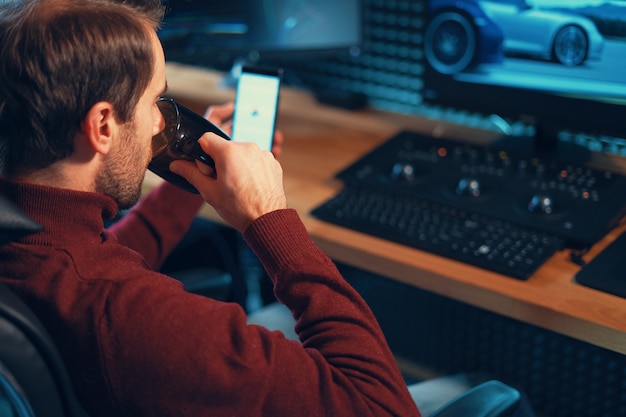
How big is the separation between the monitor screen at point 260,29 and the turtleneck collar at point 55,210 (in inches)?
34.1

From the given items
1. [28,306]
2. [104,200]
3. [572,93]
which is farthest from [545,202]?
[28,306]

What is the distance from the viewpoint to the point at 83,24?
0.81m

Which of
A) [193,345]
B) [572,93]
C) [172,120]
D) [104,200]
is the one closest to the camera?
[193,345]

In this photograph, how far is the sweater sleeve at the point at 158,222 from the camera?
1.24m

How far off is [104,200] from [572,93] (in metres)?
0.87

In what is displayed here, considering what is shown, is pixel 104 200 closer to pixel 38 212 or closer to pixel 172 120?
pixel 38 212

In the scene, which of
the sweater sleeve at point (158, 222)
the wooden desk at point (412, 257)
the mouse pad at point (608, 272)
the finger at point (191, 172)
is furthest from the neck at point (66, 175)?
the mouse pad at point (608, 272)

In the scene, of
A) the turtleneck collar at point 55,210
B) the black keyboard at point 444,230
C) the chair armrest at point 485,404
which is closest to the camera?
the turtleneck collar at point 55,210

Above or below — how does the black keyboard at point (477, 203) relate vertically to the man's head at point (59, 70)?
below

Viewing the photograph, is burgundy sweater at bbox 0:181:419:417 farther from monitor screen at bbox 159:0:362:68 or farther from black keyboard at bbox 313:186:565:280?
monitor screen at bbox 159:0:362:68

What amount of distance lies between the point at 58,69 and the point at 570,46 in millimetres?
913

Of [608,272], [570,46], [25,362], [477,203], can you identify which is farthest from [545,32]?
[25,362]

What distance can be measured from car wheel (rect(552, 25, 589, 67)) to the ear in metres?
0.84

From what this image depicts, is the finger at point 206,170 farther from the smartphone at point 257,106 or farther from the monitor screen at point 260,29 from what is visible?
the monitor screen at point 260,29
